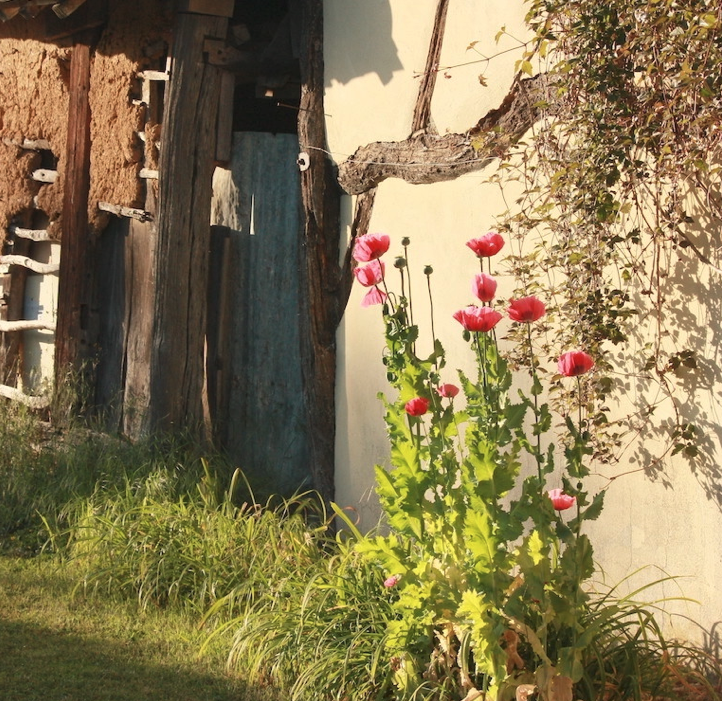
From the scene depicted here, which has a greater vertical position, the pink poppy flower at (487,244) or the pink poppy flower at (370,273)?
the pink poppy flower at (487,244)

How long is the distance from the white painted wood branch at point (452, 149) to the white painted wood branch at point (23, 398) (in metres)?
2.96

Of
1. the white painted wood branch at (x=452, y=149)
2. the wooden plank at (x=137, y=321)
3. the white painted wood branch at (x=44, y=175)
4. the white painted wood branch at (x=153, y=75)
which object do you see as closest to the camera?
the white painted wood branch at (x=452, y=149)

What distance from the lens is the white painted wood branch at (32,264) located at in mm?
7660

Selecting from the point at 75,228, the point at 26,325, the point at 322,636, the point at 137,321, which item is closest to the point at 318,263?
the point at 137,321

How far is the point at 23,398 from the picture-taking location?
7734 mm

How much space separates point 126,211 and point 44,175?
3.97 feet

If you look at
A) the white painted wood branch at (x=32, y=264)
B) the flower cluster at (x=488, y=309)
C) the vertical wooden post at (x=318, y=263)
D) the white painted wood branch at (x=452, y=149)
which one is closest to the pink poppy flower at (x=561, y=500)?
the flower cluster at (x=488, y=309)

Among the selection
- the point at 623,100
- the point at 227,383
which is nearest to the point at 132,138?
the point at 227,383

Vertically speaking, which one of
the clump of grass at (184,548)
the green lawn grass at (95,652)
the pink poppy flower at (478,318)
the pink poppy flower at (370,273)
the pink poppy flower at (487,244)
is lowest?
the green lawn grass at (95,652)

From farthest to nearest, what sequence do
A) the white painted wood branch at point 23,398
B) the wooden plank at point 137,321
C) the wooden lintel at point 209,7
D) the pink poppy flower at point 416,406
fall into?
the white painted wood branch at point 23,398, the wooden plank at point 137,321, the wooden lintel at point 209,7, the pink poppy flower at point 416,406

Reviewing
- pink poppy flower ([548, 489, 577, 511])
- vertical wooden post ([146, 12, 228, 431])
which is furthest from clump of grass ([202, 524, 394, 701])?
vertical wooden post ([146, 12, 228, 431])

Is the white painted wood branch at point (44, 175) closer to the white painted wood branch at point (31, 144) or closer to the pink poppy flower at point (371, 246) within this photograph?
the white painted wood branch at point (31, 144)

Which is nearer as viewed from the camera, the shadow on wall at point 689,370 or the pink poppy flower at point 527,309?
the pink poppy flower at point 527,309

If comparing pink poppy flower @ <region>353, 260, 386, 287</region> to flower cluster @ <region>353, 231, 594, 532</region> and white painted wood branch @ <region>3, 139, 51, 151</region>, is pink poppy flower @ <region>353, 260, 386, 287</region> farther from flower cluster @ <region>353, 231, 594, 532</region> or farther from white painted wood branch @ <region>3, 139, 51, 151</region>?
white painted wood branch @ <region>3, 139, 51, 151</region>
